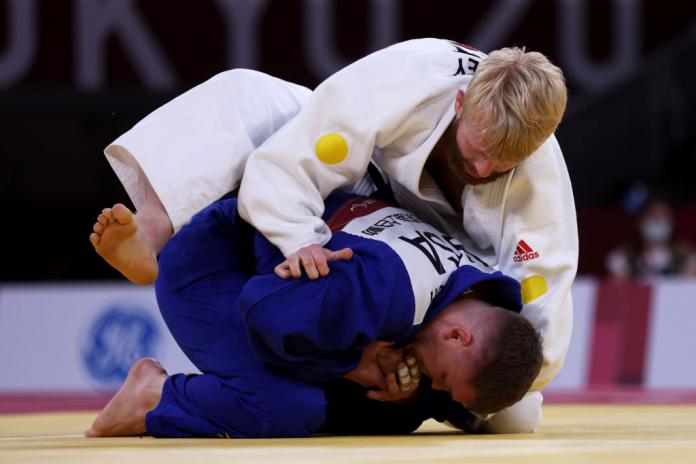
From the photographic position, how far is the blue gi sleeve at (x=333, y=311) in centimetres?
279

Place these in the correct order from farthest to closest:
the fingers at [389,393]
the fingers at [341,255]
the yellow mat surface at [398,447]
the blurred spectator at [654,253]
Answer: the blurred spectator at [654,253]
the fingers at [389,393]
the fingers at [341,255]
the yellow mat surface at [398,447]

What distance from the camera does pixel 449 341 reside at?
9.51 ft

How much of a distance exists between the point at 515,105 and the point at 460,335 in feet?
1.84

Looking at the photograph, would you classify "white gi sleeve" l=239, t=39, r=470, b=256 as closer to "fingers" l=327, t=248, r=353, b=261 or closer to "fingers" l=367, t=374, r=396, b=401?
"fingers" l=327, t=248, r=353, b=261

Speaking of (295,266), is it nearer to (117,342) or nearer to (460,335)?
(460,335)

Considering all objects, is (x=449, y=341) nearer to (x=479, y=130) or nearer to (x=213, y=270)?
(x=479, y=130)

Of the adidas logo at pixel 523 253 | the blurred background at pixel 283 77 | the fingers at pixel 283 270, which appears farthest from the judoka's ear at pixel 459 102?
the blurred background at pixel 283 77

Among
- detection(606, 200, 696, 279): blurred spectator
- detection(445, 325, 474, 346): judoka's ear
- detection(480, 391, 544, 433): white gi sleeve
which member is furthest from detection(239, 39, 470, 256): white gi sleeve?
detection(606, 200, 696, 279): blurred spectator

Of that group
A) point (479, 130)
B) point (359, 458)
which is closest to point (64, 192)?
point (479, 130)

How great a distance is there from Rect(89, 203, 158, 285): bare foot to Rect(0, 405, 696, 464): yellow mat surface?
0.45m

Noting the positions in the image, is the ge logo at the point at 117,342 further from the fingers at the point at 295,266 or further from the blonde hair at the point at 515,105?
the blonde hair at the point at 515,105

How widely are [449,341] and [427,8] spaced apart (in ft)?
23.8

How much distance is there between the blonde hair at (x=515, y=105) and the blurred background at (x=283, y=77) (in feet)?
19.2

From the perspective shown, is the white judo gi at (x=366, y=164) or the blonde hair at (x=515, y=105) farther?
the white judo gi at (x=366, y=164)
